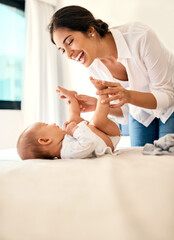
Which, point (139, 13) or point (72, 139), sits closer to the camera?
point (72, 139)

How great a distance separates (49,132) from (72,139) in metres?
0.11

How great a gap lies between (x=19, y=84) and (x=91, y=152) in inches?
113

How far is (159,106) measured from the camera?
1289 millimetres

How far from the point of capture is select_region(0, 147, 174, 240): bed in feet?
1.72

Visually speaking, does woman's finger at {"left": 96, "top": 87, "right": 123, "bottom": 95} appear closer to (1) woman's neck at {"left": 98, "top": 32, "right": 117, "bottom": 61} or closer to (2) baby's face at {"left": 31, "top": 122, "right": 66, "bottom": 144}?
(2) baby's face at {"left": 31, "top": 122, "right": 66, "bottom": 144}

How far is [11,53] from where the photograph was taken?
3.53 metres

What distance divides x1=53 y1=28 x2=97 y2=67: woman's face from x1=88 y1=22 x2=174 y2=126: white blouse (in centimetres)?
14

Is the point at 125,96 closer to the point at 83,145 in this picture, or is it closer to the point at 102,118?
the point at 102,118

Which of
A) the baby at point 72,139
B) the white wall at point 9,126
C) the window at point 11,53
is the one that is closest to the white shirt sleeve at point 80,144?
the baby at point 72,139

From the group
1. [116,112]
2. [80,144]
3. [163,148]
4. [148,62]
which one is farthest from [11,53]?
[163,148]

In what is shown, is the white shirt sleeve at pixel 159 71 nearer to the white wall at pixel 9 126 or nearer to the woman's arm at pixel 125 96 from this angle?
the woman's arm at pixel 125 96

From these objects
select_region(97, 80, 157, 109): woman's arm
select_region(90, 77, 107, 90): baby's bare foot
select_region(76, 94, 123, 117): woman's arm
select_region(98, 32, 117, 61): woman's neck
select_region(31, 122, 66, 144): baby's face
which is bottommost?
select_region(31, 122, 66, 144): baby's face

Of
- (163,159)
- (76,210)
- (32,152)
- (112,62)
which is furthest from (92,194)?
(112,62)

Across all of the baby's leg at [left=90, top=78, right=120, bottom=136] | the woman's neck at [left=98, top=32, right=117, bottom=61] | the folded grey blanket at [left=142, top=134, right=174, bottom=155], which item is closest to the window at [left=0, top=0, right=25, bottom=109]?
the woman's neck at [left=98, top=32, right=117, bottom=61]
